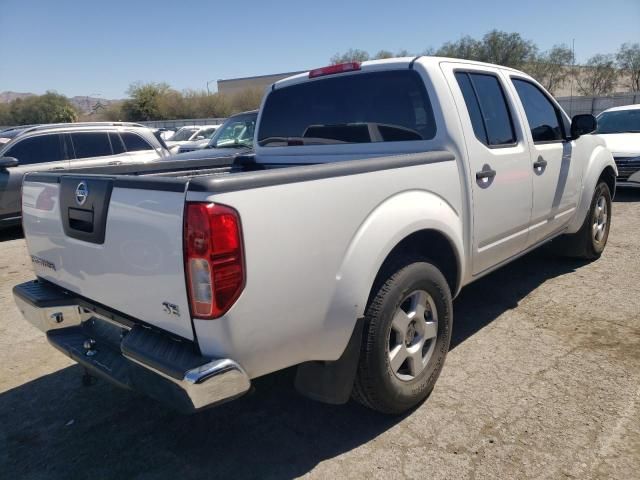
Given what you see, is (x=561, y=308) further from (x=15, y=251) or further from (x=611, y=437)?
(x=15, y=251)

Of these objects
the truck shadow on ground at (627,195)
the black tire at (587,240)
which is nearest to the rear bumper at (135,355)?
the black tire at (587,240)

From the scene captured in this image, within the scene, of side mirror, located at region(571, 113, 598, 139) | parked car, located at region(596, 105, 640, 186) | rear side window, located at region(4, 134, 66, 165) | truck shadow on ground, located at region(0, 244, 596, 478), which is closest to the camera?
truck shadow on ground, located at region(0, 244, 596, 478)

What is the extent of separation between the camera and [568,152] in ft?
14.5

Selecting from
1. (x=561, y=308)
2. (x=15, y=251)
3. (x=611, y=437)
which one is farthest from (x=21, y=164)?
(x=611, y=437)

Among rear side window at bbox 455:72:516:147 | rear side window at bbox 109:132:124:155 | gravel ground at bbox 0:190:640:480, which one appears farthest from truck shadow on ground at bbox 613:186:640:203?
rear side window at bbox 109:132:124:155

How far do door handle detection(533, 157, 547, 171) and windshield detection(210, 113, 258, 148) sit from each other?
18.7 feet

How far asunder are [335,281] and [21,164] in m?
7.92

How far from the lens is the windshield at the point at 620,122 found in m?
9.97

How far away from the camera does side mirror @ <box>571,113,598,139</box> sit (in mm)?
4453

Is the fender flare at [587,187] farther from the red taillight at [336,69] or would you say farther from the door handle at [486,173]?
the red taillight at [336,69]

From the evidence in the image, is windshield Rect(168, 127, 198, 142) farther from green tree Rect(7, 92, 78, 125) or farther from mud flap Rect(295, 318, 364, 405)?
green tree Rect(7, 92, 78, 125)

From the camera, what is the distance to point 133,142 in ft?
30.1

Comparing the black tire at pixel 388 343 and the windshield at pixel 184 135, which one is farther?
the windshield at pixel 184 135

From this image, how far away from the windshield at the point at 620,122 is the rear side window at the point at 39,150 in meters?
10.5
